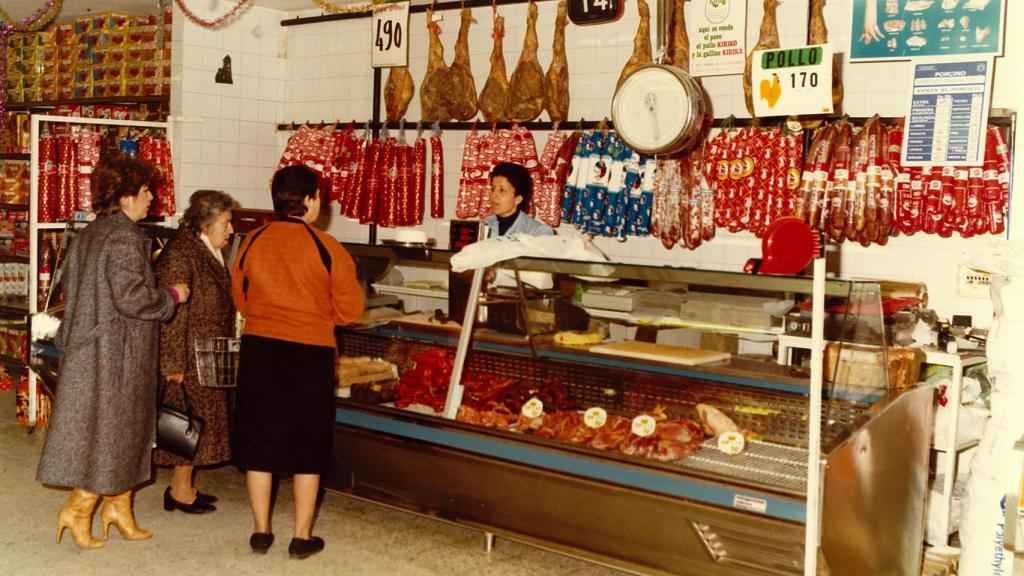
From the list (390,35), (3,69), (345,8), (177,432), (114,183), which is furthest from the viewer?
(3,69)

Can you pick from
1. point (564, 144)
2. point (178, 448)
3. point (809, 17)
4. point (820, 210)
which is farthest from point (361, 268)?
point (809, 17)

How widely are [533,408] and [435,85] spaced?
3.47m

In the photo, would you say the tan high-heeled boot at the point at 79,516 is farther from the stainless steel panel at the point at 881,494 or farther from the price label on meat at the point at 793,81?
the price label on meat at the point at 793,81

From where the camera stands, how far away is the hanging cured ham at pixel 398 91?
7508mm

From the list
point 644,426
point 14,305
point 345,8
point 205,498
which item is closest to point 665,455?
point 644,426

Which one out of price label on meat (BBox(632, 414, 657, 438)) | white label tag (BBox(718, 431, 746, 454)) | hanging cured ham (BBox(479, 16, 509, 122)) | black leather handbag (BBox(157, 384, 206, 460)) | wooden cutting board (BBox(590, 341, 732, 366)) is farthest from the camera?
hanging cured ham (BBox(479, 16, 509, 122))

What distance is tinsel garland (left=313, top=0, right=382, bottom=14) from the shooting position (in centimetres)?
781

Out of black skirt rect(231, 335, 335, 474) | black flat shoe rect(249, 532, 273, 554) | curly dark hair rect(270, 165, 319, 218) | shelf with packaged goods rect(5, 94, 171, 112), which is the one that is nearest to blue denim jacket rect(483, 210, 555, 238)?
curly dark hair rect(270, 165, 319, 218)

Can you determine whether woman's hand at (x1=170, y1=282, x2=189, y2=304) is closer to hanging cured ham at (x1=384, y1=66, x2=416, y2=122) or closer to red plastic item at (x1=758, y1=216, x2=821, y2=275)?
red plastic item at (x1=758, y1=216, x2=821, y2=275)

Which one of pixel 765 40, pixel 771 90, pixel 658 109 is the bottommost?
pixel 658 109

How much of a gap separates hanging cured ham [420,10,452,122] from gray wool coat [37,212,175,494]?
121 inches

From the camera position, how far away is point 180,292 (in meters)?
4.67

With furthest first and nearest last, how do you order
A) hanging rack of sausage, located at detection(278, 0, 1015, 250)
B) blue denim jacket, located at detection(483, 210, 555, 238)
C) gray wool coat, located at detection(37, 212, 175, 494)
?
blue denim jacket, located at detection(483, 210, 555, 238) < hanging rack of sausage, located at detection(278, 0, 1015, 250) < gray wool coat, located at detection(37, 212, 175, 494)

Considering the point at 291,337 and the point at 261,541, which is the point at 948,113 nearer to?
the point at 291,337
